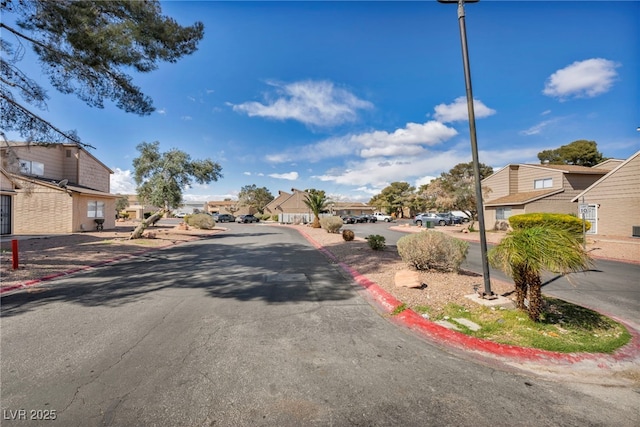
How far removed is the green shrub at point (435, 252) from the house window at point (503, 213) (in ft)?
70.8

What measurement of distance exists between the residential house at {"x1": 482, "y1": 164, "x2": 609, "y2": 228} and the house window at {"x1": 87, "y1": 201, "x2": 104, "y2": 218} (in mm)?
35054

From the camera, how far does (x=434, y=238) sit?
302 inches

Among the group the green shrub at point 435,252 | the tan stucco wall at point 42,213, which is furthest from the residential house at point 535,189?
the tan stucco wall at point 42,213

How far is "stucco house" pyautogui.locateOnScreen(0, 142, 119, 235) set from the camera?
20.0 m

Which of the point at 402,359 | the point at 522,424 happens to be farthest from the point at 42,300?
the point at 522,424

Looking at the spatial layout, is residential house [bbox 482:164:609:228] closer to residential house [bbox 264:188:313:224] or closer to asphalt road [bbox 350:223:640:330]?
asphalt road [bbox 350:223:640:330]

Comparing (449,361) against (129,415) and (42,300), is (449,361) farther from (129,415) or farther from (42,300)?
(42,300)

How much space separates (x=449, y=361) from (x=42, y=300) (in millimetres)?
7768

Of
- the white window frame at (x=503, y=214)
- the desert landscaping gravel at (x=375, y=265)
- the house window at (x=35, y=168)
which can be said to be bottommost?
the desert landscaping gravel at (x=375, y=265)

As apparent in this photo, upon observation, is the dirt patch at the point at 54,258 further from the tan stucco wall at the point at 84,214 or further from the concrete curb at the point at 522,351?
the concrete curb at the point at 522,351

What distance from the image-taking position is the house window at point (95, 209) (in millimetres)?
22562

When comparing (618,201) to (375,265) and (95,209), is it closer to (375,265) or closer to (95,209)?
(375,265)

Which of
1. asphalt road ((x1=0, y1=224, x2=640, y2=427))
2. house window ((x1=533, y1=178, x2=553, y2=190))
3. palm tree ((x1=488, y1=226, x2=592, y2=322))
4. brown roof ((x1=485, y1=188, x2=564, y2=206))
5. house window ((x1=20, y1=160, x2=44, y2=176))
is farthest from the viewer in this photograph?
house window ((x1=533, y1=178, x2=553, y2=190))

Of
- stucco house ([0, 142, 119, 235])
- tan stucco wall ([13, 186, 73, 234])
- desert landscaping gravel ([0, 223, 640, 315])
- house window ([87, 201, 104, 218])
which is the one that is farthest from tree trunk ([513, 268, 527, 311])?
house window ([87, 201, 104, 218])
